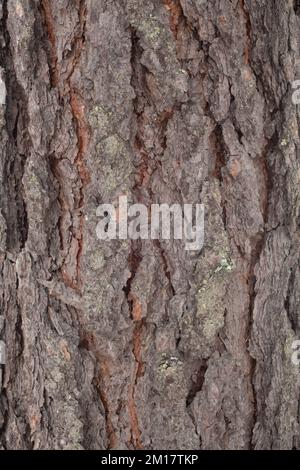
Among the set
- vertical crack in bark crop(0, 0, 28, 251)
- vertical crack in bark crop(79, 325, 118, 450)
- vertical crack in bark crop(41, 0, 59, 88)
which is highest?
vertical crack in bark crop(41, 0, 59, 88)

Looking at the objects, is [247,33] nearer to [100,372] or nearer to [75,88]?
[75,88]

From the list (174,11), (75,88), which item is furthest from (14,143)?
(174,11)

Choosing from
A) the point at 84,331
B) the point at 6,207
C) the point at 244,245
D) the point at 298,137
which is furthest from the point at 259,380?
the point at 6,207

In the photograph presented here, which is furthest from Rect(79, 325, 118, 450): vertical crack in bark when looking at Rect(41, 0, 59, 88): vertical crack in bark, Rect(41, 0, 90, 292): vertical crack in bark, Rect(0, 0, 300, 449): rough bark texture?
Rect(41, 0, 59, 88): vertical crack in bark

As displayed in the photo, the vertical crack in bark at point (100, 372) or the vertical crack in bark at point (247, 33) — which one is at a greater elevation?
the vertical crack in bark at point (247, 33)

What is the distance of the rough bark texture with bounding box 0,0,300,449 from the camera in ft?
4.55

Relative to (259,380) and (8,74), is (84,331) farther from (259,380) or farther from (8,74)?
(8,74)

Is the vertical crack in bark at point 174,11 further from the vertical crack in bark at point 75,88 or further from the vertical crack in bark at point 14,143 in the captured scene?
the vertical crack in bark at point 14,143

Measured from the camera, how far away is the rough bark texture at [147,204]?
54.6 inches

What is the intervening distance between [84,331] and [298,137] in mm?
655

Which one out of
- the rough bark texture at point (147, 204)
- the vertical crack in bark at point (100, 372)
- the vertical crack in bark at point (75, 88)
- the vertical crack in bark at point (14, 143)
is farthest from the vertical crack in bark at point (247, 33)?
the vertical crack in bark at point (100, 372)

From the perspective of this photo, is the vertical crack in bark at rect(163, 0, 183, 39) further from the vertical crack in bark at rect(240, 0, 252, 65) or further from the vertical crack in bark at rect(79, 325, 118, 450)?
the vertical crack in bark at rect(79, 325, 118, 450)

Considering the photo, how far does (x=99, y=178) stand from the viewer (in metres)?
1.39

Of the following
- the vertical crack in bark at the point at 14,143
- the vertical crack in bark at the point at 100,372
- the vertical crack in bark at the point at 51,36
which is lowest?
the vertical crack in bark at the point at 100,372
